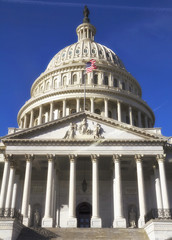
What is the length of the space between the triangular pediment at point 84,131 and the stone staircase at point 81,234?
11.1 metres

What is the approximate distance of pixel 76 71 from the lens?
213 ft

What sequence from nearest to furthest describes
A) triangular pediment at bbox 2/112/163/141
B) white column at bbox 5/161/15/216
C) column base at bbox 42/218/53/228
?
column base at bbox 42/218/53/228 → white column at bbox 5/161/15/216 → triangular pediment at bbox 2/112/163/141

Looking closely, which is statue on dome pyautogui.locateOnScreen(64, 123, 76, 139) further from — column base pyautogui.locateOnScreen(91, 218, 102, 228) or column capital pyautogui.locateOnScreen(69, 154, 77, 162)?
column base pyautogui.locateOnScreen(91, 218, 102, 228)

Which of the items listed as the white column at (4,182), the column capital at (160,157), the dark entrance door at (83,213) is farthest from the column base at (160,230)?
the white column at (4,182)

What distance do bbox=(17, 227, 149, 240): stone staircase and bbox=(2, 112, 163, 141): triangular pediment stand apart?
11.1 meters

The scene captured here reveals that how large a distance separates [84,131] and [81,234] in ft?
42.5

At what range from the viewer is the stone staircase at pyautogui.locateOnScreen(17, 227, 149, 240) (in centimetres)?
2717

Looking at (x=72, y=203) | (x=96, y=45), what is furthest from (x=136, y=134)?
(x=96, y=45)

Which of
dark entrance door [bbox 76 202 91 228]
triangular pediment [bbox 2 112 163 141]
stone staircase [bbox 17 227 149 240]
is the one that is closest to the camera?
stone staircase [bbox 17 227 149 240]

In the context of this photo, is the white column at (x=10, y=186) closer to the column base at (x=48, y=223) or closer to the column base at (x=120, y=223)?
the column base at (x=48, y=223)

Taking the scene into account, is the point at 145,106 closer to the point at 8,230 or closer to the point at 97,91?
the point at 97,91

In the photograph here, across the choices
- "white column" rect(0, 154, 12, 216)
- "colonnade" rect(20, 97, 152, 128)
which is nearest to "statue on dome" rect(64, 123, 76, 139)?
"white column" rect(0, 154, 12, 216)

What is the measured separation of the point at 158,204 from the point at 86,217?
10.6m

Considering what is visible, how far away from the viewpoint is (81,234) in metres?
28.0
